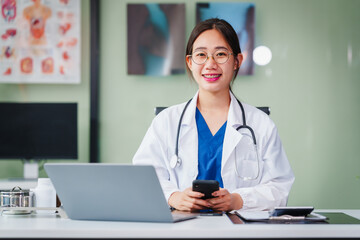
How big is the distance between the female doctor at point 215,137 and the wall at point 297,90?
58.8 inches

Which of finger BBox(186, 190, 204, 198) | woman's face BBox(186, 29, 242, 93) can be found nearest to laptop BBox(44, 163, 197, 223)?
finger BBox(186, 190, 204, 198)

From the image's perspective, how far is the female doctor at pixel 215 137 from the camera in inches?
75.5

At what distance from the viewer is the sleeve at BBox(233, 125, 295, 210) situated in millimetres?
1715

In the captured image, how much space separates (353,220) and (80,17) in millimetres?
2724

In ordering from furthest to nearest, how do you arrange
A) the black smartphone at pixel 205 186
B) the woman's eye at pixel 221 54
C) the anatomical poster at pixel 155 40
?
the anatomical poster at pixel 155 40 → the woman's eye at pixel 221 54 → the black smartphone at pixel 205 186

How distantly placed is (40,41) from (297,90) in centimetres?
197

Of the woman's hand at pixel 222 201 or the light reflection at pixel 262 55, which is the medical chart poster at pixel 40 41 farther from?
the woman's hand at pixel 222 201

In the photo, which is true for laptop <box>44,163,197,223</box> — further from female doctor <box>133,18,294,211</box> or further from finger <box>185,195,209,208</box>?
female doctor <box>133,18,294,211</box>

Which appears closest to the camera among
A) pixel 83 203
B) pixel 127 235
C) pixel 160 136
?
pixel 127 235

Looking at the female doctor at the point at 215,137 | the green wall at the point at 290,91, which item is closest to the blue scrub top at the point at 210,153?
the female doctor at the point at 215,137

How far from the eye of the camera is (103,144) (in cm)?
357

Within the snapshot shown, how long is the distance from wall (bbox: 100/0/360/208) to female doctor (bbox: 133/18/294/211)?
149 centimetres

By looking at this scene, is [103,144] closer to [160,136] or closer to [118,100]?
[118,100]

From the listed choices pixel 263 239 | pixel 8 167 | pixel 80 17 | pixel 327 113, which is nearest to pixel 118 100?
pixel 80 17
